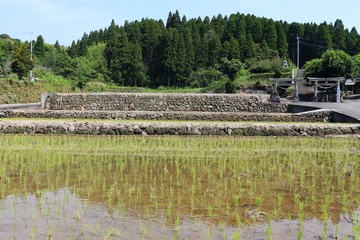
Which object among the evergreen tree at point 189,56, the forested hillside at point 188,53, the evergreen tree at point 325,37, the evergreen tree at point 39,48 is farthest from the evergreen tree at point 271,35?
the evergreen tree at point 39,48

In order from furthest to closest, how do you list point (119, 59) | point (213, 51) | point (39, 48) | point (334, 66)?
1. point (39, 48)
2. point (213, 51)
3. point (119, 59)
4. point (334, 66)

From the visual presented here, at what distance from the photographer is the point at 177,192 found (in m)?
5.56

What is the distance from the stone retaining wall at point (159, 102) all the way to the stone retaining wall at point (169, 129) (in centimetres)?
1044

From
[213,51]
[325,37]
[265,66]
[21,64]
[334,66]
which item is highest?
[325,37]

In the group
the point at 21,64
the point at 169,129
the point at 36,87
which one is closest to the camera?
the point at 169,129

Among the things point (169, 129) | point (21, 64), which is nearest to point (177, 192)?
point (169, 129)

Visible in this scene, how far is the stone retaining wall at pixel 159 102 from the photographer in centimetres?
2400

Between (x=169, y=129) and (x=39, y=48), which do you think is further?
(x=39, y=48)

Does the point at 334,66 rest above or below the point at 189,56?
below

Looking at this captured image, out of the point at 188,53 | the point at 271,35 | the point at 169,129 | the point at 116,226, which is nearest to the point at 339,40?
the point at 271,35

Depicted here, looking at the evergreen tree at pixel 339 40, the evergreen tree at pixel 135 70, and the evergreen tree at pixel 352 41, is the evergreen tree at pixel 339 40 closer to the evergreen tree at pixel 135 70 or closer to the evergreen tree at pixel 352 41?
the evergreen tree at pixel 352 41

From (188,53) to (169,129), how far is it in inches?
1914

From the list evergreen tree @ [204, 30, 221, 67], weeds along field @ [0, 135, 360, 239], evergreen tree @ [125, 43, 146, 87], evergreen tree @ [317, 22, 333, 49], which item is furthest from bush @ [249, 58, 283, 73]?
weeds along field @ [0, 135, 360, 239]

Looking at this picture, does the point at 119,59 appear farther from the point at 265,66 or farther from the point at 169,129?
the point at 169,129
